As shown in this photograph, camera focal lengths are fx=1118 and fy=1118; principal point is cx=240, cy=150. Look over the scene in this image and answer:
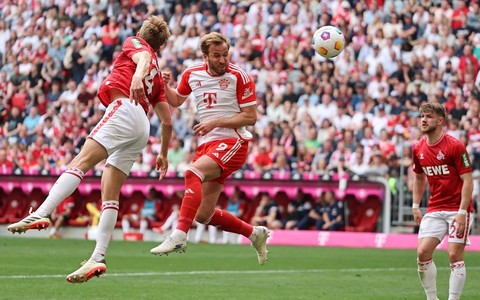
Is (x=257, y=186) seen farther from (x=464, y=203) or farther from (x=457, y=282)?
(x=464, y=203)

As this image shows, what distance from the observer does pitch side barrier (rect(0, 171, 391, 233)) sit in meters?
23.8

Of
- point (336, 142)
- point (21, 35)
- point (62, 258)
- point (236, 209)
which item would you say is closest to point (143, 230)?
point (236, 209)

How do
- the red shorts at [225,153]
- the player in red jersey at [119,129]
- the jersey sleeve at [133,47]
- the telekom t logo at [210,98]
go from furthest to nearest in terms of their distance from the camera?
1. the telekom t logo at [210,98]
2. the red shorts at [225,153]
3. the jersey sleeve at [133,47]
4. the player in red jersey at [119,129]

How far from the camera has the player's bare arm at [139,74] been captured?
34.2ft

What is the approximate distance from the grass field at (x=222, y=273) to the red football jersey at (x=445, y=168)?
154 cm

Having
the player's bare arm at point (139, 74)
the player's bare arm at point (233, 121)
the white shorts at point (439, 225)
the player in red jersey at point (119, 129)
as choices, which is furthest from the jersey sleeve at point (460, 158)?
the player's bare arm at point (139, 74)

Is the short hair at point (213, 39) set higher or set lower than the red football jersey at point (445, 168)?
higher

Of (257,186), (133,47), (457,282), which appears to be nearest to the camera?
(133,47)

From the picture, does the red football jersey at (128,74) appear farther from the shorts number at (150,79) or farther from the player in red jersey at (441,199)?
the player in red jersey at (441,199)

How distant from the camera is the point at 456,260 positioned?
480 inches

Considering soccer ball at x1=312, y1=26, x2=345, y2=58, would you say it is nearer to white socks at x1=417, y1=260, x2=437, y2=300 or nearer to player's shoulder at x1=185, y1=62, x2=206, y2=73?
player's shoulder at x1=185, y1=62, x2=206, y2=73

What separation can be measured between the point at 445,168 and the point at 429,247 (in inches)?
34.9

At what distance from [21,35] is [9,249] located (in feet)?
47.0

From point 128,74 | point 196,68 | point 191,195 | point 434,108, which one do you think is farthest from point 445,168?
point 128,74
